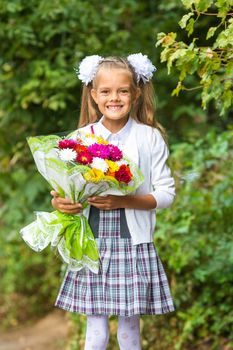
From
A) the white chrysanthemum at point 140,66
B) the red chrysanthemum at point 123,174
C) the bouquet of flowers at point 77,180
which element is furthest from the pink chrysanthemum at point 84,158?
the white chrysanthemum at point 140,66

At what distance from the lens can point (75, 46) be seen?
5652 millimetres

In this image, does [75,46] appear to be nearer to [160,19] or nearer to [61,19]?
[61,19]

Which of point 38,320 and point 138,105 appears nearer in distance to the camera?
point 138,105

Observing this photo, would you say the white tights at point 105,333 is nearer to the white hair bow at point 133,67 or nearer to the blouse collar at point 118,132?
the blouse collar at point 118,132

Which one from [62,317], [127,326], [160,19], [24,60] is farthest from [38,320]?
[127,326]

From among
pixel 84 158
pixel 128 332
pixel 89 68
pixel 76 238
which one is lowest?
pixel 128 332

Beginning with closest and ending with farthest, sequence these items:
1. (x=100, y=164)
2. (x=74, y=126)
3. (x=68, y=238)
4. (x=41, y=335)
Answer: (x=100, y=164), (x=68, y=238), (x=74, y=126), (x=41, y=335)

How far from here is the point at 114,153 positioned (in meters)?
3.05

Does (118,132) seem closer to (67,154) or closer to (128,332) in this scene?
(67,154)

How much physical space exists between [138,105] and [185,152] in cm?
162

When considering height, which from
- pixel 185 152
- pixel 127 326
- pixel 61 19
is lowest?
pixel 127 326

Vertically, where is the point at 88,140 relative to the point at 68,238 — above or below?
above

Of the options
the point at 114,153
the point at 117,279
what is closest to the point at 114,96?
the point at 114,153

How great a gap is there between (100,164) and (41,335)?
11.1 feet
